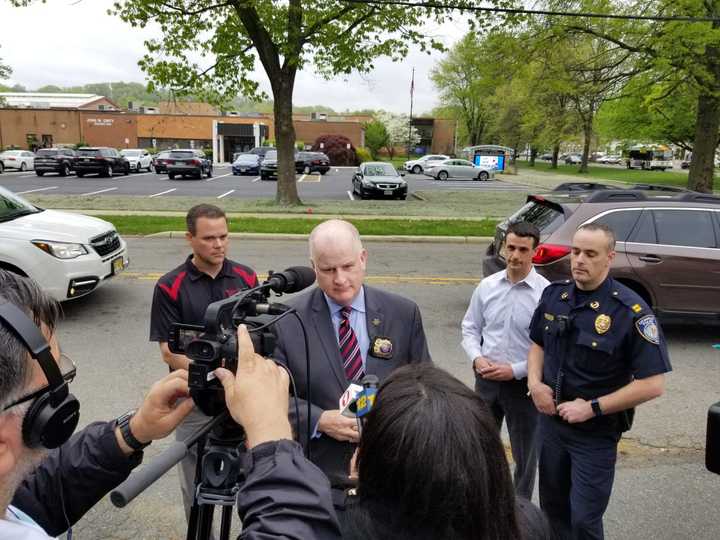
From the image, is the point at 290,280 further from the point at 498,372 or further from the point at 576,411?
the point at 498,372

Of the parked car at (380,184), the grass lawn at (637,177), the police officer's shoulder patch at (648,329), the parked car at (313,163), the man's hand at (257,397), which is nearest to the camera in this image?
the man's hand at (257,397)

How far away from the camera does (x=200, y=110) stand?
233ft

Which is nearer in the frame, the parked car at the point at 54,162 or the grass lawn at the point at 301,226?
the grass lawn at the point at 301,226

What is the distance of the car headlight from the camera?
20.8ft

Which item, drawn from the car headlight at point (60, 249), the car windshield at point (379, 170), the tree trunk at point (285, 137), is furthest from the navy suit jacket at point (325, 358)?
the car windshield at point (379, 170)

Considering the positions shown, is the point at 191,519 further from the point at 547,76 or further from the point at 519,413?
the point at 547,76

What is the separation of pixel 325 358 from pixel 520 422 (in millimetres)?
1603

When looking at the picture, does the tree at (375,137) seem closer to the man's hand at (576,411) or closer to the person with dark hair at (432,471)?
the man's hand at (576,411)

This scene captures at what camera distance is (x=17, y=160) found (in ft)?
116

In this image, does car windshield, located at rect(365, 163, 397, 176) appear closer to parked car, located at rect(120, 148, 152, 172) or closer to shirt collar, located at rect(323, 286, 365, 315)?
parked car, located at rect(120, 148, 152, 172)

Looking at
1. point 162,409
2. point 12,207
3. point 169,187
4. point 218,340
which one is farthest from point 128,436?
point 169,187

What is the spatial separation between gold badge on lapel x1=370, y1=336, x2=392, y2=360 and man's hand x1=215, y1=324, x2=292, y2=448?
40.8 inches

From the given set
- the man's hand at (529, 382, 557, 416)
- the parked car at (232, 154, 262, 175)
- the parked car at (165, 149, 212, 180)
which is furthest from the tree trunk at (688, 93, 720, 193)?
the parked car at (232, 154, 262, 175)

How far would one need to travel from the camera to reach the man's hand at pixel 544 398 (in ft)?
9.05
